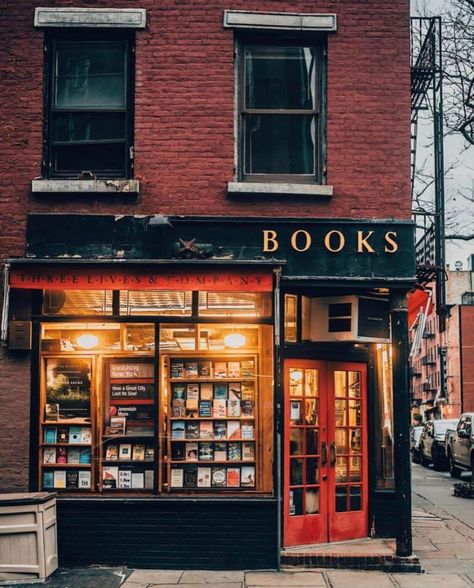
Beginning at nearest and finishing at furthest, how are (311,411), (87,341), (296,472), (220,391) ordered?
(87,341) < (220,391) < (296,472) < (311,411)

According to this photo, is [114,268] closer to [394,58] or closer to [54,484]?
[54,484]

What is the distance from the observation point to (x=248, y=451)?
10.6m

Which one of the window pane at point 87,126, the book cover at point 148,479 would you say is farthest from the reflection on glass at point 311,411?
the window pane at point 87,126

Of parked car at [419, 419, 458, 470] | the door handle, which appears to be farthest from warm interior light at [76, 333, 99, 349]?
parked car at [419, 419, 458, 470]

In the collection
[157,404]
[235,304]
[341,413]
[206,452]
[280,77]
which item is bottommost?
[206,452]

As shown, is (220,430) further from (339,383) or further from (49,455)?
(49,455)

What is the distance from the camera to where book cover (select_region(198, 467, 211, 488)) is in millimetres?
10484

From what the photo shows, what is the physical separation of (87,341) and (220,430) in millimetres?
1904

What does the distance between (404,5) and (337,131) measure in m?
1.77

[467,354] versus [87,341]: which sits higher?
[467,354]

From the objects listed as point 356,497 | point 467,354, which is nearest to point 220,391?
point 356,497

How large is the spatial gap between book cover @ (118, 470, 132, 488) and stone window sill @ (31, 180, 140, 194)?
10.8 feet

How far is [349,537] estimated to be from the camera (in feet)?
37.3

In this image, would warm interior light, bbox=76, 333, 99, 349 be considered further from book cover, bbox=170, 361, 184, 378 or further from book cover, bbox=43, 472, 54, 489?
book cover, bbox=43, 472, 54, 489
